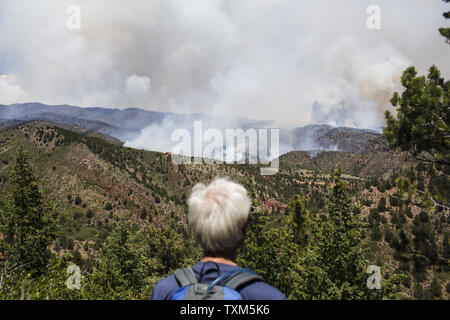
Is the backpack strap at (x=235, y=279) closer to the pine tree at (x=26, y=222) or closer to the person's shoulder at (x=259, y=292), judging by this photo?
the person's shoulder at (x=259, y=292)

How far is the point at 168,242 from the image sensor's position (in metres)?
39.4

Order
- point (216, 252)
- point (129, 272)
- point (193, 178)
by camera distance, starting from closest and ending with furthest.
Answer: point (216, 252), point (129, 272), point (193, 178)

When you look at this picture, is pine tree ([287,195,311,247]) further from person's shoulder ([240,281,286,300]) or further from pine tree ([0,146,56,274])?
person's shoulder ([240,281,286,300])

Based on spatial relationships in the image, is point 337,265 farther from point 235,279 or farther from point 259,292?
point 235,279

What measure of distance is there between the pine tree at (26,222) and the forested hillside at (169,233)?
71 mm

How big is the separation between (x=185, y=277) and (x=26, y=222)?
22.0 meters

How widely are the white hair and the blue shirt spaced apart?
198 millimetres

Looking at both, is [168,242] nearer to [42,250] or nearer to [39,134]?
[42,250]

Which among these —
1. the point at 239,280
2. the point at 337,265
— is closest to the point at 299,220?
the point at 337,265

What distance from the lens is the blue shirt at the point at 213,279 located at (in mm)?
2322
